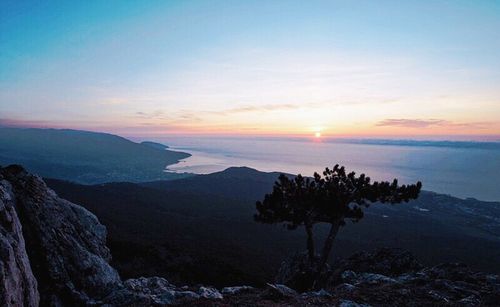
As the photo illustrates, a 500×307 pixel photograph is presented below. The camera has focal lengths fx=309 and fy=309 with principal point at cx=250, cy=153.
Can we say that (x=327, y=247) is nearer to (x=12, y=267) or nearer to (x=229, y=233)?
(x=12, y=267)

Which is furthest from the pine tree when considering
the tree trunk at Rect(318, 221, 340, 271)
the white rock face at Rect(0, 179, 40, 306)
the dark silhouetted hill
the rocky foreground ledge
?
the white rock face at Rect(0, 179, 40, 306)

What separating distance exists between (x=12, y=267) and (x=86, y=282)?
4280 mm

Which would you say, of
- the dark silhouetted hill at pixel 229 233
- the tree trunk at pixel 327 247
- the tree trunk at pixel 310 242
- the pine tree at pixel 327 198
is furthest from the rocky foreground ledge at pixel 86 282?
the dark silhouetted hill at pixel 229 233

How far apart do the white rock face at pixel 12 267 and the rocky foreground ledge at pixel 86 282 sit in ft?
0.09

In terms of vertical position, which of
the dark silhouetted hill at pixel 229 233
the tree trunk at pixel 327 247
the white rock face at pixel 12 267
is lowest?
the dark silhouetted hill at pixel 229 233

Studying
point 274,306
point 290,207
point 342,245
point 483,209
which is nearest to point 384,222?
point 342,245

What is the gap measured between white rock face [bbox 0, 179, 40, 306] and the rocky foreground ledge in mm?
27

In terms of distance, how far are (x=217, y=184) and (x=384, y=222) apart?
3315 inches

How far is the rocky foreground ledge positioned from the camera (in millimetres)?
10174

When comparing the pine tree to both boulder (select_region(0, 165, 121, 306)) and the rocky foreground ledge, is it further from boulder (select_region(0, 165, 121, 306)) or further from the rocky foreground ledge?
boulder (select_region(0, 165, 121, 306))

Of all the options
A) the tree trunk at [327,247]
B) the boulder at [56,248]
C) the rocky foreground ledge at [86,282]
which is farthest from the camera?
the tree trunk at [327,247]

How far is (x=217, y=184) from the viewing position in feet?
538

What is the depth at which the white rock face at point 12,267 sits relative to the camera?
8.16m

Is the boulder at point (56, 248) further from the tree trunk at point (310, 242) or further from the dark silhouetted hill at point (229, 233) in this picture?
the dark silhouetted hill at point (229, 233)
